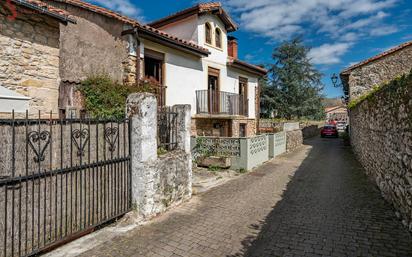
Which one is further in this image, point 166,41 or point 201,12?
point 201,12

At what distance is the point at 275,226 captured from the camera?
4973mm

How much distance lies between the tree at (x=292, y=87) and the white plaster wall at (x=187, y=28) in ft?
83.1

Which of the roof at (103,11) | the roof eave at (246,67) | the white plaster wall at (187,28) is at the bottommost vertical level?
the roof eave at (246,67)

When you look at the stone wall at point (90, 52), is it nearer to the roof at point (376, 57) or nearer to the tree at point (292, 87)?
the roof at point (376, 57)

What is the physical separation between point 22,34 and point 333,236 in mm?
8514

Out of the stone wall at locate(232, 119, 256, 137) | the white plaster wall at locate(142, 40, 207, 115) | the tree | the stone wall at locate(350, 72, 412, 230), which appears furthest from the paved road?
the tree

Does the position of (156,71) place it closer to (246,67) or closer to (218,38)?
(218,38)

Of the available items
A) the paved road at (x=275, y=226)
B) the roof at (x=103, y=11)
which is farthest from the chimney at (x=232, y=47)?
the paved road at (x=275, y=226)

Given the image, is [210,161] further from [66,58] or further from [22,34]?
[22,34]

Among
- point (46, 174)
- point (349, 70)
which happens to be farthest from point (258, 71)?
point (46, 174)

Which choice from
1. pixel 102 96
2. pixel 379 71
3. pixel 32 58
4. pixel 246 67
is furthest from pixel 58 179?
pixel 379 71

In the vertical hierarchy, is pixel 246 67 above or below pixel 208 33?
below

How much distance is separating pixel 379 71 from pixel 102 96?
18.1 m

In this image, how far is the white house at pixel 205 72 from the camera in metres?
11.6
